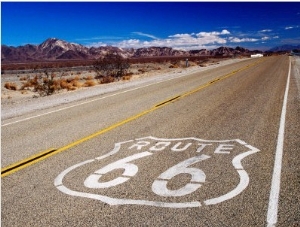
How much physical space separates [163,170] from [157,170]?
94 millimetres

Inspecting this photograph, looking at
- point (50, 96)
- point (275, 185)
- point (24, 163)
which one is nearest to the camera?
point (275, 185)

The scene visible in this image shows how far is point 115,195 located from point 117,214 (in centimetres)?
52

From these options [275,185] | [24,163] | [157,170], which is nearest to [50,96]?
[24,163]

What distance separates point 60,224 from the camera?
12.0 feet

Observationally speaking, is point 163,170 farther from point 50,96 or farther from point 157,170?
point 50,96

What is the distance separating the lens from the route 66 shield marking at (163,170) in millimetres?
4195

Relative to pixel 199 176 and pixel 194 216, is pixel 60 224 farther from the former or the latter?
pixel 199 176

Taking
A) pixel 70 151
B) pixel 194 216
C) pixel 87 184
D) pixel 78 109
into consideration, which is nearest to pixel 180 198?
pixel 194 216

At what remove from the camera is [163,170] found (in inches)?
203

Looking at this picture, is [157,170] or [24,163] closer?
[157,170]

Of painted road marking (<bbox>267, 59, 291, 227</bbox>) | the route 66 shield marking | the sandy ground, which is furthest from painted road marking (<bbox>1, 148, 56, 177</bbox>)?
the sandy ground

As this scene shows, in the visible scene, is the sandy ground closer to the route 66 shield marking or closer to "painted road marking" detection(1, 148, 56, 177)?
"painted road marking" detection(1, 148, 56, 177)

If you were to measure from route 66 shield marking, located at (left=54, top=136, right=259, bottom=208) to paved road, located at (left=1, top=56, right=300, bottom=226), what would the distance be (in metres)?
0.01

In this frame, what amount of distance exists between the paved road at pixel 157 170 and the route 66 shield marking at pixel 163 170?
14mm
